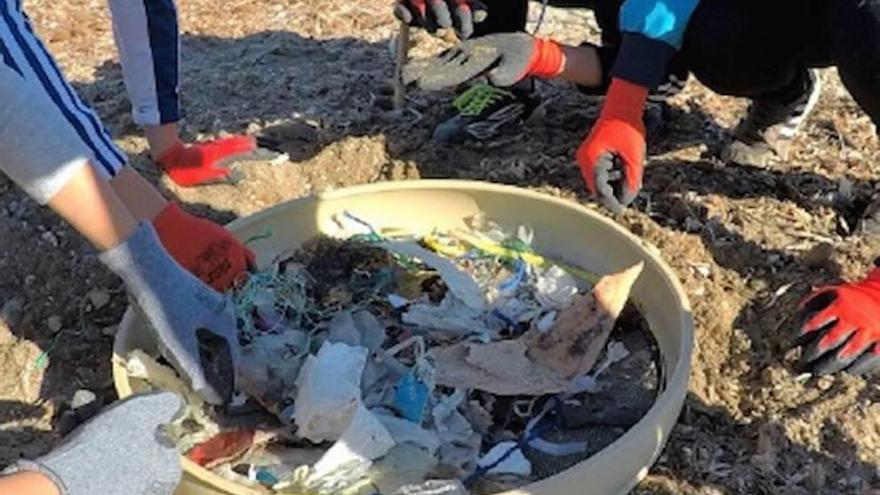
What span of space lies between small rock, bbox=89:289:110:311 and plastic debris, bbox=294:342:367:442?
0.46 metres

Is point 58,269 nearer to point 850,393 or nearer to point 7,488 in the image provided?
point 7,488

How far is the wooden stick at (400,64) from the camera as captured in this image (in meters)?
2.24

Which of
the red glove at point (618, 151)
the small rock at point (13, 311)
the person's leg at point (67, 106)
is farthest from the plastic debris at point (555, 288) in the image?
the small rock at point (13, 311)

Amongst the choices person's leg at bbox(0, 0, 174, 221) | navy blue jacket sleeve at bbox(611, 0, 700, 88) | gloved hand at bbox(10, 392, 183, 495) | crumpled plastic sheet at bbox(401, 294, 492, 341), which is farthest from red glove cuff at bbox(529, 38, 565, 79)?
gloved hand at bbox(10, 392, 183, 495)

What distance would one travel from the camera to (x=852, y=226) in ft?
6.90

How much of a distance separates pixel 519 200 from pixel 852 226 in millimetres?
519

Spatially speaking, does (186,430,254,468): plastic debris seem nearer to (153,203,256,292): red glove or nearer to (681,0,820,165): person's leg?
(153,203,256,292): red glove

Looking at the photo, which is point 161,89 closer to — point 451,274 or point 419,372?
point 451,274

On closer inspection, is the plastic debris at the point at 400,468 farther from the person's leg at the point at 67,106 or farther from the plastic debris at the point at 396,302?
the person's leg at the point at 67,106

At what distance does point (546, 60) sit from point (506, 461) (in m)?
0.69

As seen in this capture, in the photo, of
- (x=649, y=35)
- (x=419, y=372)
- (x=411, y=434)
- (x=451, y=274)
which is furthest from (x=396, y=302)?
(x=649, y=35)

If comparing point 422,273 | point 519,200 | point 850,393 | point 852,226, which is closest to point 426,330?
point 422,273

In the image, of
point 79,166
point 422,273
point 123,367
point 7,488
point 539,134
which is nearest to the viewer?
point 7,488

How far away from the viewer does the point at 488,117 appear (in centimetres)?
233
